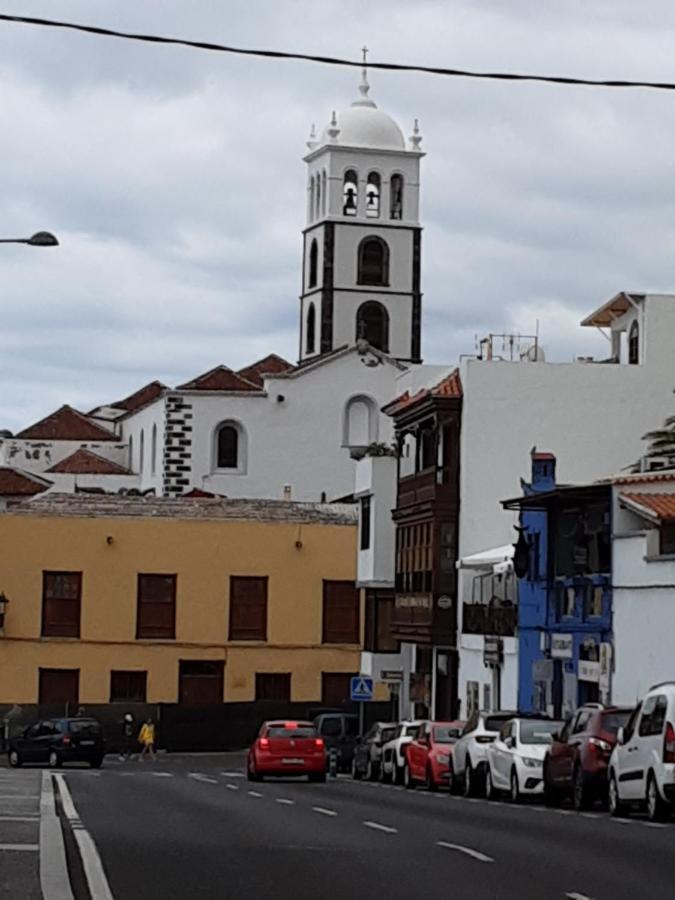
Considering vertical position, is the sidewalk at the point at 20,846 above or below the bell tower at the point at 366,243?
below

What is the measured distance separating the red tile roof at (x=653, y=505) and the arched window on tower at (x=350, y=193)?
6315cm

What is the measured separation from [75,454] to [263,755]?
58.5m

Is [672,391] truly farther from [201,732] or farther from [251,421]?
[251,421]

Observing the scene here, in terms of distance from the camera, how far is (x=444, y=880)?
1556cm

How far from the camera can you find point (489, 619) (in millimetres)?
51625

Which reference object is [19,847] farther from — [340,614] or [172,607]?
[340,614]

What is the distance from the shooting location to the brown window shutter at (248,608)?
227 ft

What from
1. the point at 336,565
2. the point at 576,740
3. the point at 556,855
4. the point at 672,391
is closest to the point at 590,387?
the point at 672,391

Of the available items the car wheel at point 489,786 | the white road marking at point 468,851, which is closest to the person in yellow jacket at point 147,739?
the car wheel at point 489,786

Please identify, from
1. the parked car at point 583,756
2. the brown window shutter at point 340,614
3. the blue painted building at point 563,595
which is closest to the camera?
the parked car at point 583,756

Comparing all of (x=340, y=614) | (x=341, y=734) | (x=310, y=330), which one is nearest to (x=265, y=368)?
(x=310, y=330)

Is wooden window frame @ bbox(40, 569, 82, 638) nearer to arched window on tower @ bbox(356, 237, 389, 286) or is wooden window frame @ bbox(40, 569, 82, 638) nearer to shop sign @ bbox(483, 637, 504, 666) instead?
shop sign @ bbox(483, 637, 504, 666)

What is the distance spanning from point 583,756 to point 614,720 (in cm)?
76

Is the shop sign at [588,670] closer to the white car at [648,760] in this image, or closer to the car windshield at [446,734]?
the car windshield at [446,734]
